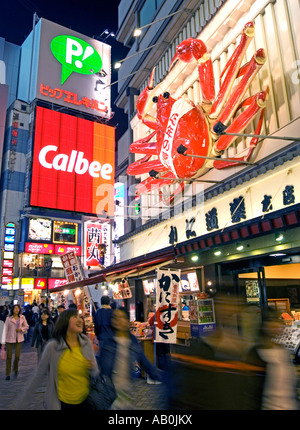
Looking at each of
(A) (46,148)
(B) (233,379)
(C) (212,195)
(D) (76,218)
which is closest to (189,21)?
(C) (212,195)

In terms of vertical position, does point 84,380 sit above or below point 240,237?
below

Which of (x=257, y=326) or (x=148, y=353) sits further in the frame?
(x=148, y=353)

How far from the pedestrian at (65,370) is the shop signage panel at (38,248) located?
3668 cm

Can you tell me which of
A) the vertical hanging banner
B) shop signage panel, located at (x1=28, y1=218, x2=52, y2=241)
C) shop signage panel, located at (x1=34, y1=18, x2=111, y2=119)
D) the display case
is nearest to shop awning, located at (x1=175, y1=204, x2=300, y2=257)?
the vertical hanging banner

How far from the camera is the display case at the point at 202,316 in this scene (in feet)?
34.3

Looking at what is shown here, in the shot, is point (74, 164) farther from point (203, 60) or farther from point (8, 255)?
point (8, 255)

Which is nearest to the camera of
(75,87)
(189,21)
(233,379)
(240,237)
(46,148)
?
(233,379)

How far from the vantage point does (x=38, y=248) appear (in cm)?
3881

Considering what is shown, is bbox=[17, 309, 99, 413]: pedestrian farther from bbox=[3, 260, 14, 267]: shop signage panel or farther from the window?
bbox=[3, 260, 14, 267]: shop signage panel

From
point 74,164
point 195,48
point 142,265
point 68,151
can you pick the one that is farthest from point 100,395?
point 68,151

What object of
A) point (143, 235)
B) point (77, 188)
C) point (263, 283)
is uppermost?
point (77, 188)
